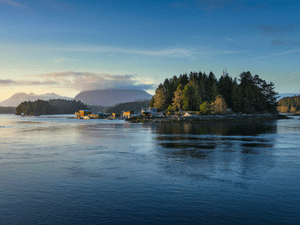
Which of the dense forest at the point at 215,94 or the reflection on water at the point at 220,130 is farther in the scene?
the dense forest at the point at 215,94

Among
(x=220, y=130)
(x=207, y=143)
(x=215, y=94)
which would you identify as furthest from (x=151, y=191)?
(x=215, y=94)

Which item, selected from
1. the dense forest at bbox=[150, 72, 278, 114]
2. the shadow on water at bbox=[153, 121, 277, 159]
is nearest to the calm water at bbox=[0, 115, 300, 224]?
the shadow on water at bbox=[153, 121, 277, 159]

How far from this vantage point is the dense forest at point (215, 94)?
15388 cm

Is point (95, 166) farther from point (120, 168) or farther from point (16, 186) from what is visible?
point (16, 186)

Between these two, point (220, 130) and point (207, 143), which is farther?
point (220, 130)

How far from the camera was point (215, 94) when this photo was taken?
154750 mm

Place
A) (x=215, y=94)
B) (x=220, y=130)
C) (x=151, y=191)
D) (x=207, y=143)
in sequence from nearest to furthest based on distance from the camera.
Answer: (x=151, y=191)
(x=207, y=143)
(x=220, y=130)
(x=215, y=94)

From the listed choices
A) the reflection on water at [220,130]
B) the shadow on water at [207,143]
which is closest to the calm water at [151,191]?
the shadow on water at [207,143]

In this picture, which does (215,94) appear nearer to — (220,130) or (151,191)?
(220,130)

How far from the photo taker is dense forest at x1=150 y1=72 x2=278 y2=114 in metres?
154

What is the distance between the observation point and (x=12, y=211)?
13.4 meters

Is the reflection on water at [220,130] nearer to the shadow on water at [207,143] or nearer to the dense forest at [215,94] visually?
the shadow on water at [207,143]

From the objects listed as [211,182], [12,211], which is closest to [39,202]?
[12,211]

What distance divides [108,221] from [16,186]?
384 inches
